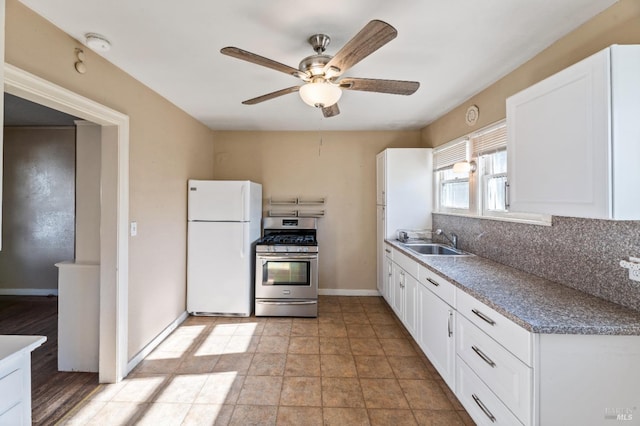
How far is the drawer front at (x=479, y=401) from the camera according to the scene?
1462 mm

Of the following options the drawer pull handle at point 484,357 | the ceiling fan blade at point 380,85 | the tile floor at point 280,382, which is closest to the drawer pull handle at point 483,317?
the drawer pull handle at point 484,357

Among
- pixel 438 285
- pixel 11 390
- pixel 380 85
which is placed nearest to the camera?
pixel 11 390

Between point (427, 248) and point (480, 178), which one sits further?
point (427, 248)

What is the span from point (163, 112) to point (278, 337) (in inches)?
104

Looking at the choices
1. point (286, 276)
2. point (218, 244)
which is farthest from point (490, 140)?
point (218, 244)

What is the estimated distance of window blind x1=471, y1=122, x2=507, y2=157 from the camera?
240 cm

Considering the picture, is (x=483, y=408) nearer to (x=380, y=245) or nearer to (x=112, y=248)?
(x=380, y=245)

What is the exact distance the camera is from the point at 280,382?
7.39 ft

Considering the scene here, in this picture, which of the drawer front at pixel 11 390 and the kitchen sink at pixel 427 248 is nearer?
the drawer front at pixel 11 390

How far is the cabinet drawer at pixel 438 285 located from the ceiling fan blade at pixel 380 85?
4.56 feet

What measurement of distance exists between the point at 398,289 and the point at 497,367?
1724 mm

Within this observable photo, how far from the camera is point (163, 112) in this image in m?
2.90

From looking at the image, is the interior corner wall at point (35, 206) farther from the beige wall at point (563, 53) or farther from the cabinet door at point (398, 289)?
the beige wall at point (563, 53)

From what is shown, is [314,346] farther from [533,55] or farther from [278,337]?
[533,55]
